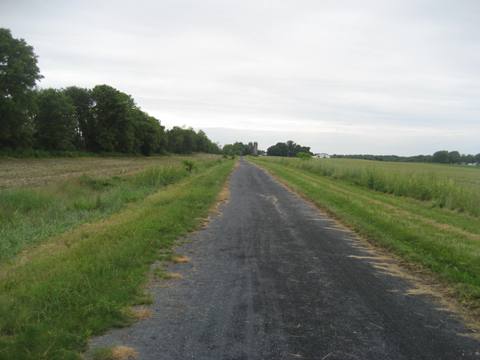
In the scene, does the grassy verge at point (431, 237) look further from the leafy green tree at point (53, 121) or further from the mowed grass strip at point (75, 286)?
the leafy green tree at point (53, 121)

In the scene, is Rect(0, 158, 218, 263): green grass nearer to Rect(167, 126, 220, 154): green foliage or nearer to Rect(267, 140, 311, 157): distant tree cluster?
Rect(167, 126, 220, 154): green foliage

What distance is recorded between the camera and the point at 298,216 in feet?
42.0

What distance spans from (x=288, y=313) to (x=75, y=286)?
2874 mm

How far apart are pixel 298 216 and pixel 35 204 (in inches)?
348

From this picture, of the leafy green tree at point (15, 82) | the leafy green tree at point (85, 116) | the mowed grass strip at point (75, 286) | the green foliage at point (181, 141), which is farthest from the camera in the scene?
the green foliage at point (181, 141)

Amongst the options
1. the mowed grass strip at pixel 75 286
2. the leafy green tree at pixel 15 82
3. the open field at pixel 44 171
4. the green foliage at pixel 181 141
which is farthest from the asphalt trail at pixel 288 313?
the green foliage at pixel 181 141

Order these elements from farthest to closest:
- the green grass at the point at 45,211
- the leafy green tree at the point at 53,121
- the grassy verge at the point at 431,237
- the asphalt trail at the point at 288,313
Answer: the leafy green tree at the point at 53,121, the green grass at the point at 45,211, the grassy verge at the point at 431,237, the asphalt trail at the point at 288,313

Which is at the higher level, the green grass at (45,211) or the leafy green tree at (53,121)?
the leafy green tree at (53,121)

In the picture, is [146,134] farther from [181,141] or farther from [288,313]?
[288,313]

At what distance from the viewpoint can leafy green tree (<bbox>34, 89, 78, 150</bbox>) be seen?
51.3 metres

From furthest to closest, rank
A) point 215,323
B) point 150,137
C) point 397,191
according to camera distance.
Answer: point 150,137, point 397,191, point 215,323

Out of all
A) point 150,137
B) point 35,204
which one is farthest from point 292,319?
point 150,137

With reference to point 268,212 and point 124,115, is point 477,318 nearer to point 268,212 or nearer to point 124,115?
point 268,212

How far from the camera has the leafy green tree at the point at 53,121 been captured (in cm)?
5134
